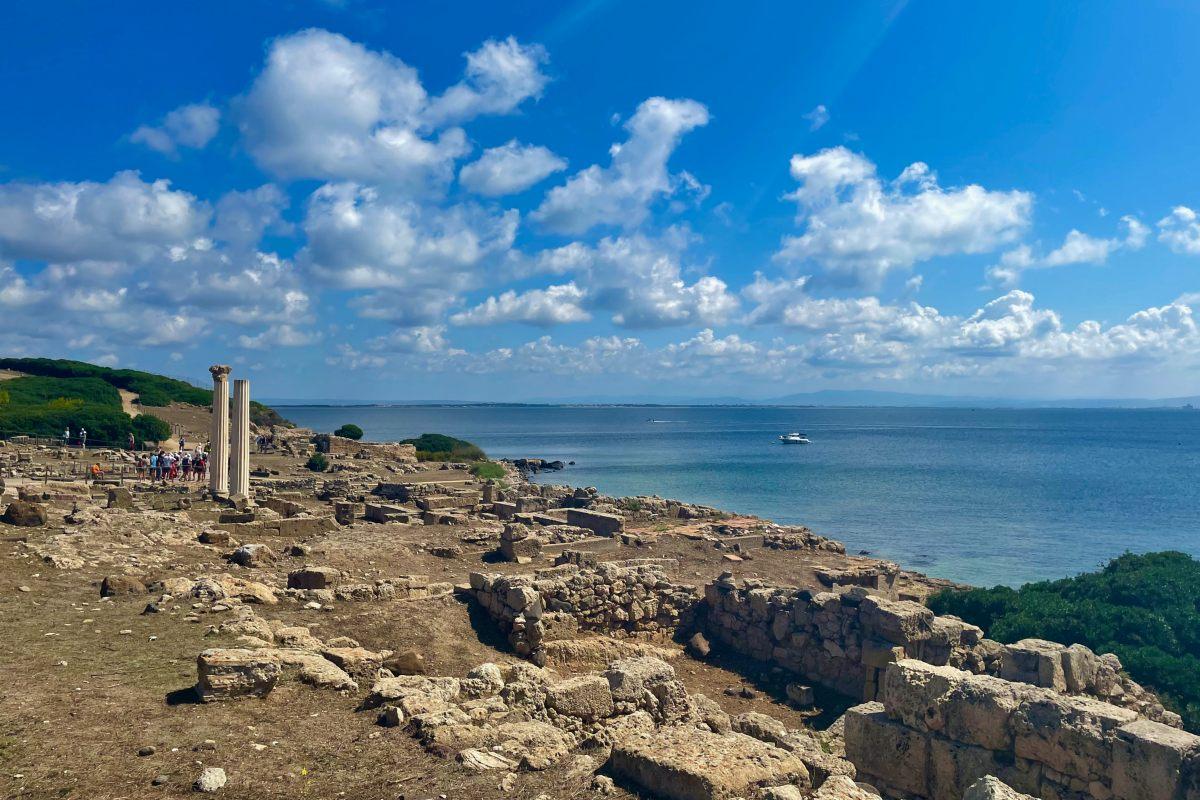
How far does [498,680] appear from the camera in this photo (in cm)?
891

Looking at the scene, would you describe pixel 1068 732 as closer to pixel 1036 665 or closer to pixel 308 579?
pixel 1036 665

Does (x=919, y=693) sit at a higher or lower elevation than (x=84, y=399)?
lower

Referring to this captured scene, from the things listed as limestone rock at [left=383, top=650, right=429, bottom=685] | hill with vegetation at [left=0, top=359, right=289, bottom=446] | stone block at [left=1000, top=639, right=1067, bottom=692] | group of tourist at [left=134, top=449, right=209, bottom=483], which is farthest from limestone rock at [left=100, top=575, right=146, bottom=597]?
hill with vegetation at [left=0, top=359, right=289, bottom=446]

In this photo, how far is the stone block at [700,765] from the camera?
5895 mm

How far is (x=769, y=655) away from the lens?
1443cm

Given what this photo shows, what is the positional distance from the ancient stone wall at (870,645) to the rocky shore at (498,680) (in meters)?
0.04

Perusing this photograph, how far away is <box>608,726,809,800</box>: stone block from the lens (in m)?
5.89

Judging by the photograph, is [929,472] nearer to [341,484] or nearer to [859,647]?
[341,484]

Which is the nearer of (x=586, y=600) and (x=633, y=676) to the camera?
(x=633, y=676)

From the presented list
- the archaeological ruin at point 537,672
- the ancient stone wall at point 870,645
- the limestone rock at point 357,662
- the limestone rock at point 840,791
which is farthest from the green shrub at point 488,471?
the limestone rock at point 840,791

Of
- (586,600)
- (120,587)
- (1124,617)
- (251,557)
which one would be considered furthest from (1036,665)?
(251,557)

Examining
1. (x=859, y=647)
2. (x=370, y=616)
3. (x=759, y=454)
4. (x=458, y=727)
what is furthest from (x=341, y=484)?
(x=759, y=454)

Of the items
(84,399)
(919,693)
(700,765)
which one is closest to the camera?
Answer: (700,765)

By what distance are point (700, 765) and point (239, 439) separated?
2289 centimetres
